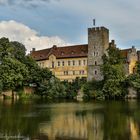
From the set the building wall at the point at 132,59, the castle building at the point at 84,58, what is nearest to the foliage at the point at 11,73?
the castle building at the point at 84,58

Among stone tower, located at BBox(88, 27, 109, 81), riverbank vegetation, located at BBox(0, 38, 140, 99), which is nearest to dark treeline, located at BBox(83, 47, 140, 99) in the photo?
riverbank vegetation, located at BBox(0, 38, 140, 99)

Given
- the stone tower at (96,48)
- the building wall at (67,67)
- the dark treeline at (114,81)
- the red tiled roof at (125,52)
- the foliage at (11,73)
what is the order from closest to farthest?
the foliage at (11,73), the dark treeline at (114,81), the red tiled roof at (125,52), the stone tower at (96,48), the building wall at (67,67)

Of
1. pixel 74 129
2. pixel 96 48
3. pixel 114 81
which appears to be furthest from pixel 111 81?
pixel 74 129

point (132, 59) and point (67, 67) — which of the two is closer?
point (132, 59)

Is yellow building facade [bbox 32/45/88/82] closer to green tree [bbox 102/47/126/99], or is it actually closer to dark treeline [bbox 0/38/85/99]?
dark treeline [bbox 0/38/85/99]

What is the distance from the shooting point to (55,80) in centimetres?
7600

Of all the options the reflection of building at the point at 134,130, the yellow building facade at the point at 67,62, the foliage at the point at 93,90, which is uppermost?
the yellow building facade at the point at 67,62

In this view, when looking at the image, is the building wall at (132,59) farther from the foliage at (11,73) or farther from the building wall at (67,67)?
the foliage at (11,73)

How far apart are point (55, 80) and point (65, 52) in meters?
12.0

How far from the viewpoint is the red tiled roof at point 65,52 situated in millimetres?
82887

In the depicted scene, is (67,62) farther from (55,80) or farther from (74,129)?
(74,129)

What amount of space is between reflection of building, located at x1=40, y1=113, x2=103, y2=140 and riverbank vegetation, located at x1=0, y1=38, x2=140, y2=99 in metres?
38.5

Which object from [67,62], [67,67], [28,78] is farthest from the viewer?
[67,62]

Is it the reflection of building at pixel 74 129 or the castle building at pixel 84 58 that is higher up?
the castle building at pixel 84 58
